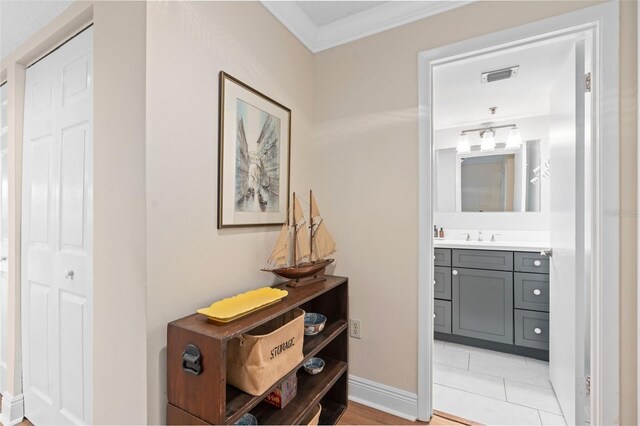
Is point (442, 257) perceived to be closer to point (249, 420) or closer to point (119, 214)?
point (249, 420)

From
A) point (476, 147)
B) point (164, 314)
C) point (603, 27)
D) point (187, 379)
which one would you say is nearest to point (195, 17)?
point (164, 314)

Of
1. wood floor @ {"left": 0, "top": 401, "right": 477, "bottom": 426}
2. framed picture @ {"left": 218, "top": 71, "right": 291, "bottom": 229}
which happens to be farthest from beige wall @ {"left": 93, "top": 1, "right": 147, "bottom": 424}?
wood floor @ {"left": 0, "top": 401, "right": 477, "bottom": 426}

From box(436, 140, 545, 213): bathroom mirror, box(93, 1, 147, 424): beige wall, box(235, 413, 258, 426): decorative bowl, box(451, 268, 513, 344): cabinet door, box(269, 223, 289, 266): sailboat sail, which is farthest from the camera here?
box(436, 140, 545, 213): bathroom mirror

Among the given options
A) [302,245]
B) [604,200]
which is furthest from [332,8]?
[604,200]

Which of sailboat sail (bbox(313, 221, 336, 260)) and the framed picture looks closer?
the framed picture

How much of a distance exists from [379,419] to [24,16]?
2936mm

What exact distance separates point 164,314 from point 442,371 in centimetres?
216

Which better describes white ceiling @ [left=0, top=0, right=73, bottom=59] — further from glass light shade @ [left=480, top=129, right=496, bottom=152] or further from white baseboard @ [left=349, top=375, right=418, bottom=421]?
glass light shade @ [left=480, top=129, right=496, bottom=152]

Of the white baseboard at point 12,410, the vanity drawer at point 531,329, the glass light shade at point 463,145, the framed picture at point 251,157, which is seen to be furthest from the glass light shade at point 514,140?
the white baseboard at point 12,410

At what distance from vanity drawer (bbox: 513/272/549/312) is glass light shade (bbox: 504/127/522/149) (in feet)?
4.49

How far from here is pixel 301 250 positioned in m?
1.76

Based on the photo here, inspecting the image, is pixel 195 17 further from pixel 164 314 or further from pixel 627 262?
pixel 627 262

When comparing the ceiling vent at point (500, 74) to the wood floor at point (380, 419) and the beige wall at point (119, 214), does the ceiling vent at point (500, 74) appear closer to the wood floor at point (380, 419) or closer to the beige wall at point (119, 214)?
the beige wall at point (119, 214)

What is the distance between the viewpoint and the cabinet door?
262 centimetres
